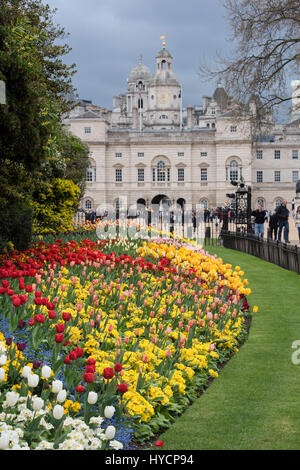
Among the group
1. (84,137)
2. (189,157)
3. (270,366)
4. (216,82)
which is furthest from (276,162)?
(270,366)

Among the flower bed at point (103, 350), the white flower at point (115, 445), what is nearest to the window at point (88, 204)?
the flower bed at point (103, 350)

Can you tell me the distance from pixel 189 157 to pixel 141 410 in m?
71.1

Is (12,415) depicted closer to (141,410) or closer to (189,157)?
(141,410)

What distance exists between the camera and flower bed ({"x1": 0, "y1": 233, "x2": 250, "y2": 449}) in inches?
143

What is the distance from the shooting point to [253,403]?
4.91 meters

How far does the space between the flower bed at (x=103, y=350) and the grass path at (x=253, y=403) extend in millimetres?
182

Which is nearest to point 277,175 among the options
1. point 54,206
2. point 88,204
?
point 88,204

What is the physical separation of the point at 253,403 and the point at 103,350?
1437mm

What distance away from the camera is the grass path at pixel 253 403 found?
4094 millimetres

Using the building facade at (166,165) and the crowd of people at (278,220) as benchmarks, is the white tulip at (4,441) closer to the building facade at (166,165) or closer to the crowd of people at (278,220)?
the crowd of people at (278,220)

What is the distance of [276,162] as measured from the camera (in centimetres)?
7762

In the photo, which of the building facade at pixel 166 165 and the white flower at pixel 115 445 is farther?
the building facade at pixel 166 165

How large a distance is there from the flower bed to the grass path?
0.60 feet

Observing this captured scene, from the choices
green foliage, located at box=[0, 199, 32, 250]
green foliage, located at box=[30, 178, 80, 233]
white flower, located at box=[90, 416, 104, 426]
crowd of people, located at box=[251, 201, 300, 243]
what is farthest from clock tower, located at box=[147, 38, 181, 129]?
white flower, located at box=[90, 416, 104, 426]
